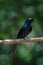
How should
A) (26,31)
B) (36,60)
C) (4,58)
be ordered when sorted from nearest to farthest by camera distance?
(26,31) < (4,58) < (36,60)

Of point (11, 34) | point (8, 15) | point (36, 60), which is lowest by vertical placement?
point (36, 60)

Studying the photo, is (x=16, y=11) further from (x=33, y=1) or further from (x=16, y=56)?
(x=16, y=56)

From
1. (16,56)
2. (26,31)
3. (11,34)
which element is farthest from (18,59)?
(26,31)

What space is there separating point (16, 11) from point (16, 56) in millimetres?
861

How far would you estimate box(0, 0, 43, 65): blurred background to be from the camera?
564 cm

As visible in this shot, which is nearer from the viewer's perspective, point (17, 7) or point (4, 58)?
point (4, 58)

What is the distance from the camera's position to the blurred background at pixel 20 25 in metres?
5.64

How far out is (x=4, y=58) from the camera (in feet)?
18.0

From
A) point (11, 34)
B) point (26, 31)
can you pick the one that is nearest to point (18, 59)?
point (11, 34)

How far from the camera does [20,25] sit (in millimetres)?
5750

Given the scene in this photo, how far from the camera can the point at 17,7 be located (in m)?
6.05

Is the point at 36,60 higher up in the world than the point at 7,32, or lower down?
lower down

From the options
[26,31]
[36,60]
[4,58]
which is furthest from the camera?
[36,60]

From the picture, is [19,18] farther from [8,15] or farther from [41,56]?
[41,56]
